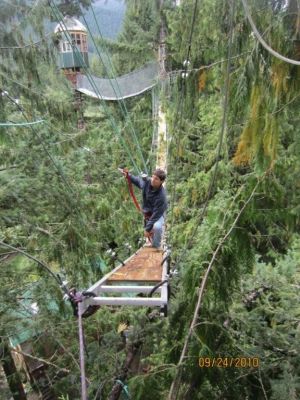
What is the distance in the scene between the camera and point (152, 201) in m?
3.60

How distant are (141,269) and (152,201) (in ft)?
3.18

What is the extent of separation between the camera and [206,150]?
629 centimetres

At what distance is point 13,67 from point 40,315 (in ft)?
8.05

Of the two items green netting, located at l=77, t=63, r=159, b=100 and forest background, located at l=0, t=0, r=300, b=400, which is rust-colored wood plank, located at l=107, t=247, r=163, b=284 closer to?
forest background, located at l=0, t=0, r=300, b=400

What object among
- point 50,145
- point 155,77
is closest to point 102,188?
point 50,145

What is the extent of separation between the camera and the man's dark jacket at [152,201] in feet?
11.6

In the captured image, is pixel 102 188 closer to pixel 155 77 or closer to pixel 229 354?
pixel 229 354

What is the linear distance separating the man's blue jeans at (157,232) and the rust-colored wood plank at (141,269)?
0.80ft

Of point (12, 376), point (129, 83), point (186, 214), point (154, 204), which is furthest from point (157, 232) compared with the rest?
point (129, 83)

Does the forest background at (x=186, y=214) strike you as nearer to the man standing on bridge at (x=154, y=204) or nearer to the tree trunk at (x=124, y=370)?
the tree trunk at (x=124, y=370)
